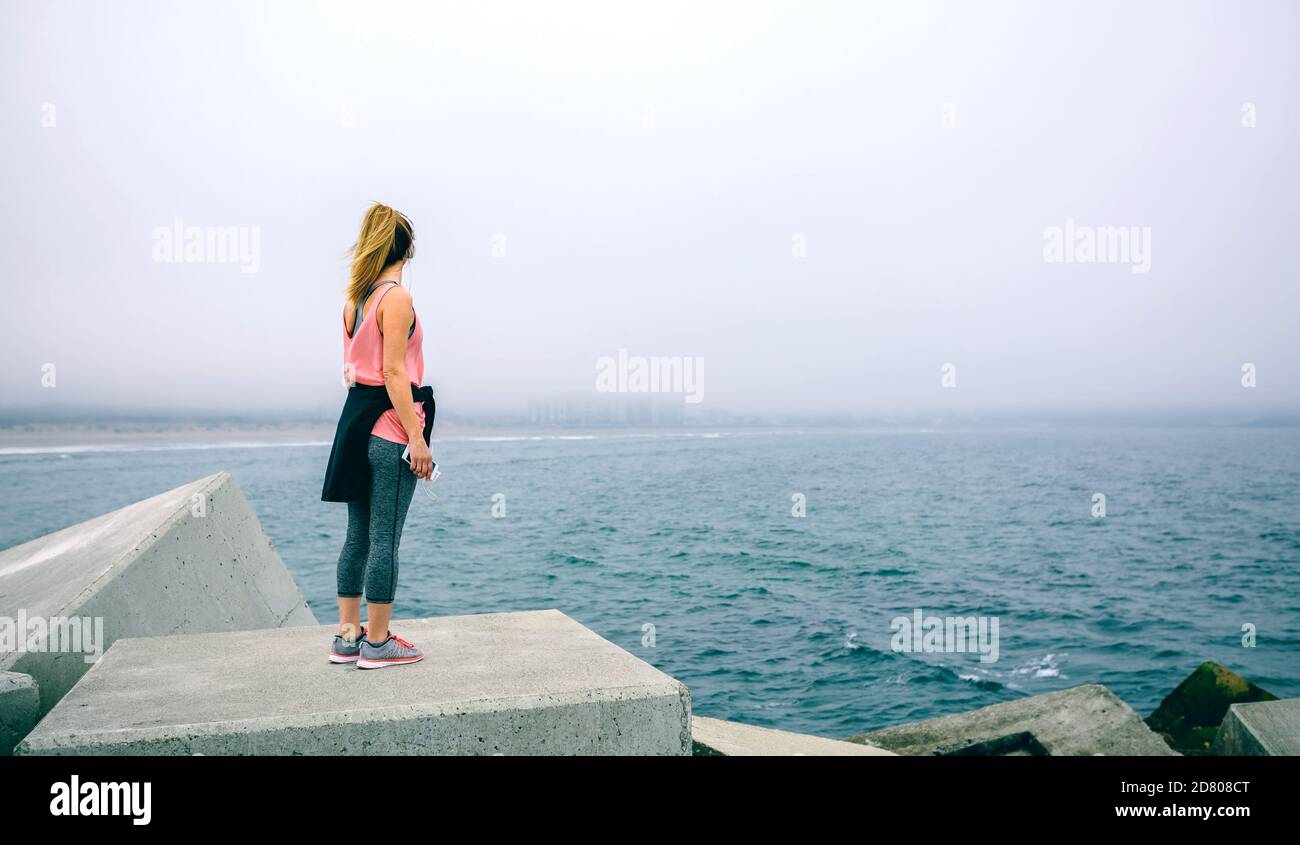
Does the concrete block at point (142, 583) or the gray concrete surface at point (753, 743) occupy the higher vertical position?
the concrete block at point (142, 583)

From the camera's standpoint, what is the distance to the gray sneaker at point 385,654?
405 cm

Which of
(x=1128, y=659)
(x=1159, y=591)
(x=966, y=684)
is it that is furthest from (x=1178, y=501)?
(x=966, y=684)

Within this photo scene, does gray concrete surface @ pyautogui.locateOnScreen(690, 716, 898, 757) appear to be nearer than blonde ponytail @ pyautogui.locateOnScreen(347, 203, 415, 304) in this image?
No

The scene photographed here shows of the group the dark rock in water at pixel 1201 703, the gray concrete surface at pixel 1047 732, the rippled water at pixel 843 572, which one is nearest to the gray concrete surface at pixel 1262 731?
the gray concrete surface at pixel 1047 732

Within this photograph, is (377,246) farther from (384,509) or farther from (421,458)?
(384,509)

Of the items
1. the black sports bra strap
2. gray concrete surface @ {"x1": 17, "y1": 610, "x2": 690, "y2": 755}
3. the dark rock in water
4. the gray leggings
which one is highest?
the black sports bra strap

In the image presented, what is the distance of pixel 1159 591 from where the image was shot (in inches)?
976

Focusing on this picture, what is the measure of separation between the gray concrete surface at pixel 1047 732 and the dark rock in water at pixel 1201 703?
70.3 inches

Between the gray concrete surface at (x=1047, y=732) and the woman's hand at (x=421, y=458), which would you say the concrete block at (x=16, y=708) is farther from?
the gray concrete surface at (x=1047, y=732)

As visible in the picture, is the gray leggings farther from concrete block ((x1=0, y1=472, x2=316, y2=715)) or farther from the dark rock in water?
the dark rock in water

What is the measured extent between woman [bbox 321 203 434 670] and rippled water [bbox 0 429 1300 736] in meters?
8.55

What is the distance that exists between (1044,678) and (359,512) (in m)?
13.9

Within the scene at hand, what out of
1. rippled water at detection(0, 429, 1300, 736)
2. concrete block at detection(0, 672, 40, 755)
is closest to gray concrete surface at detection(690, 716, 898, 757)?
concrete block at detection(0, 672, 40, 755)

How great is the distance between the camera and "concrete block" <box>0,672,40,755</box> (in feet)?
12.9
